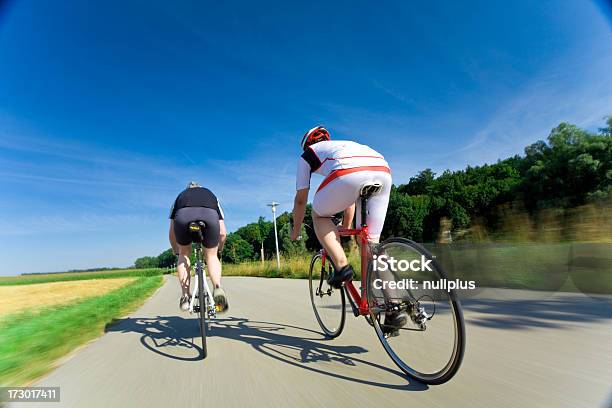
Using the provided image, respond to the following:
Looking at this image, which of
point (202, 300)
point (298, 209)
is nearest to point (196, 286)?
point (202, 300)

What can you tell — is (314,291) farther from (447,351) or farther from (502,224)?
(502,224)

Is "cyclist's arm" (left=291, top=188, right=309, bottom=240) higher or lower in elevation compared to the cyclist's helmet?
lower

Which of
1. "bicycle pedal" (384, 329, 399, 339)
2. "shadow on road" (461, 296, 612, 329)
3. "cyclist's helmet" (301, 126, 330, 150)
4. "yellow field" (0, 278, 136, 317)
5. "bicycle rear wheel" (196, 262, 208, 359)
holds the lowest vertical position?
"yellow field" (0, 278, 136, 317)

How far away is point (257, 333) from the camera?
3.82 metres

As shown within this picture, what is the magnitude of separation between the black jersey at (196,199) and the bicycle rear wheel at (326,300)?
4.42 ft

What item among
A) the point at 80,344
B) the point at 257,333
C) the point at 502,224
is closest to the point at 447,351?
the point at 257,333

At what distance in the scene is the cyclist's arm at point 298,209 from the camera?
108 inches

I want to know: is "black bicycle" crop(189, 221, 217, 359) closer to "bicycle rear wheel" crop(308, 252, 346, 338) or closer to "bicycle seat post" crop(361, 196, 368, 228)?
"bicycle rear wheel" crop(308, 252, 346, 338)

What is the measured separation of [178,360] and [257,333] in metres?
1.05

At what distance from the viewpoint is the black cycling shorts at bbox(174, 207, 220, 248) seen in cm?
350

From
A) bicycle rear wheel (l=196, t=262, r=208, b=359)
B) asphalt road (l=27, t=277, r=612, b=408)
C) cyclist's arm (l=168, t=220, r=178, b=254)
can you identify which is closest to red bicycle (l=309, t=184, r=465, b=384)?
asphalt road (l=27, t=277, r=612, b=408)

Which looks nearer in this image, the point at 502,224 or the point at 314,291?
the point at 314,291

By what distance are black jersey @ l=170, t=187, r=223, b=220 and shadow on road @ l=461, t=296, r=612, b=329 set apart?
10.0ft

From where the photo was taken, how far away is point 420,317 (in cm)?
219
